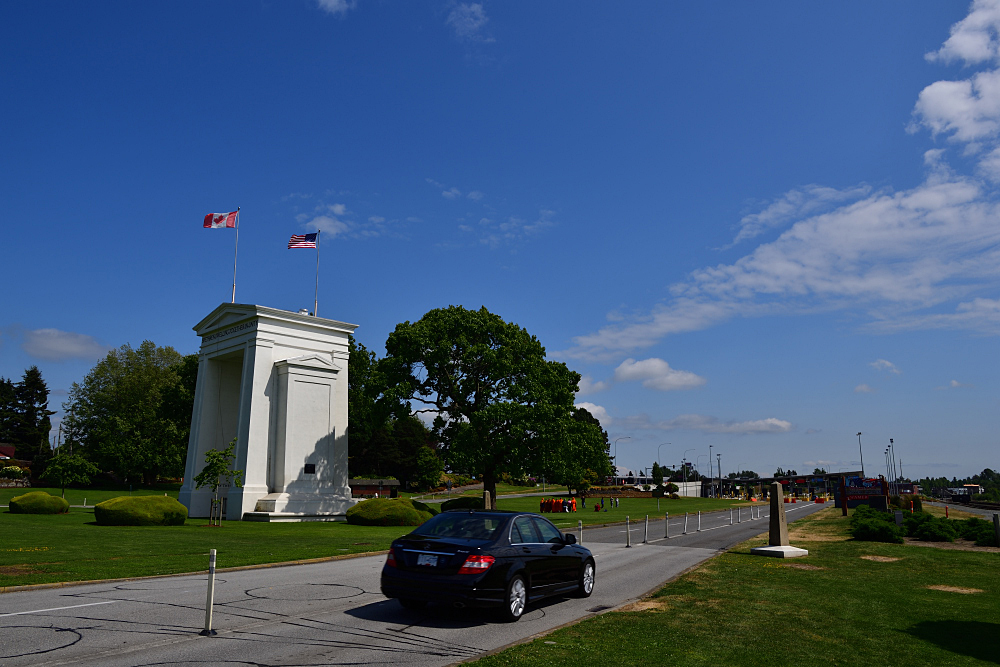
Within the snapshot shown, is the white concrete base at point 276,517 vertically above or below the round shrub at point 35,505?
below

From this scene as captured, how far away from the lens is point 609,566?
17828mm

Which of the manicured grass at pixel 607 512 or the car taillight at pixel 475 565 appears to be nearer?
the car taillight at pixel 475 565

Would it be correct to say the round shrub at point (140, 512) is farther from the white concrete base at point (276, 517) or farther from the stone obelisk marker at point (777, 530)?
the stone obelisk marker at point (777, 530)

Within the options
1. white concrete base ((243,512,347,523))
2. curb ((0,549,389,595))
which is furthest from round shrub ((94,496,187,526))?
curb ((0,549,389,595))

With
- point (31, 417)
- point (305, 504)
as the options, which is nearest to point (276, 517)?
point (305, 504)

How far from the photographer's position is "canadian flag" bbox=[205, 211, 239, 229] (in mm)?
40094

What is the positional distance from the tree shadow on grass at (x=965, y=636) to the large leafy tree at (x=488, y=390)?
31.1 m

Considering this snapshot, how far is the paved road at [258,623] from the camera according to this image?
23.7 ft

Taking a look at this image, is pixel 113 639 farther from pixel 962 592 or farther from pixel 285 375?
pixel 285 375

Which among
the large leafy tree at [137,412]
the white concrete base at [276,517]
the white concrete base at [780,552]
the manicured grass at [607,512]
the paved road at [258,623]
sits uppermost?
the large leafy tree at [137,412]

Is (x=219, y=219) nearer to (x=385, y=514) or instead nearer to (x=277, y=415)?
(x=277, y=415)

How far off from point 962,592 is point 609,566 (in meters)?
7.70

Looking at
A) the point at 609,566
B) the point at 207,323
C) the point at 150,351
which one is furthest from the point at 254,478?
the point at 150,351

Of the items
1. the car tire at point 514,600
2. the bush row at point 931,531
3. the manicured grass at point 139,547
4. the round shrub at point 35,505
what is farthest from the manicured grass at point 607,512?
the round shrub at point 35,505
